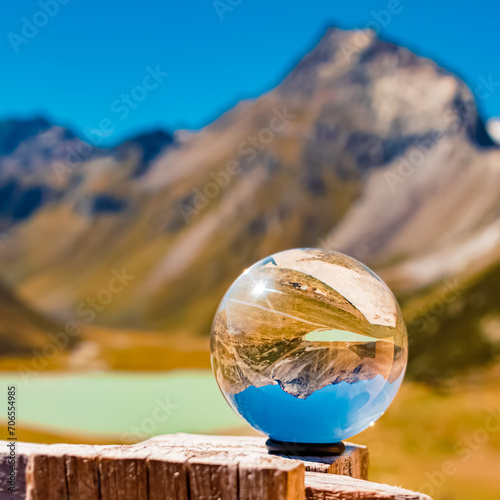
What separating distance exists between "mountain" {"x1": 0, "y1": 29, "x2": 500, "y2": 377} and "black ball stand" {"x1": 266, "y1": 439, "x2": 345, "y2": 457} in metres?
45.3

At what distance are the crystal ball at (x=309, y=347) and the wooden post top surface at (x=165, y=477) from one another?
770mm

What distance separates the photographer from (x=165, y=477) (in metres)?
2.05

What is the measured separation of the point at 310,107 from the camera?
9412 cm

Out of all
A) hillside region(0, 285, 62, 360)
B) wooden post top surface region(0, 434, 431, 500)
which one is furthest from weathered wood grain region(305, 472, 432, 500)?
hillside region(0, 285, 62, 360)

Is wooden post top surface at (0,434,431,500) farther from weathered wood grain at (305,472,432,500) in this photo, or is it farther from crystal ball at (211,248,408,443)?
crystal ball at (211,248,408,443)

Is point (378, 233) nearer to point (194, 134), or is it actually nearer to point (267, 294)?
point (194, 134)

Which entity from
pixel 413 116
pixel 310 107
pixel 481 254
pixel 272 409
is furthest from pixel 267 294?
pixel 310 107

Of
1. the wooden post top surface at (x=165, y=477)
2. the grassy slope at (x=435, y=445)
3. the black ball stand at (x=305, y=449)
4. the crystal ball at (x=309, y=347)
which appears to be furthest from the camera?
the grassy slope at (x=435, y=445)

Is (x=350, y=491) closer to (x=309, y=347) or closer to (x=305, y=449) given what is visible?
(x=309, y=347)

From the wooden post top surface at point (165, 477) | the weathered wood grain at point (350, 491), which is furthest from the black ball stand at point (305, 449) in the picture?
the wooden post top surface at point (165, 477)

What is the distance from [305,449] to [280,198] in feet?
247

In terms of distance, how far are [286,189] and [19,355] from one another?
175 feet

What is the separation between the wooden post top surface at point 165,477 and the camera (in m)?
1.99

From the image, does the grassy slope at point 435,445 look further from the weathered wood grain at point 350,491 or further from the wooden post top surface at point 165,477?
the wooden post top surface at point 165,477
